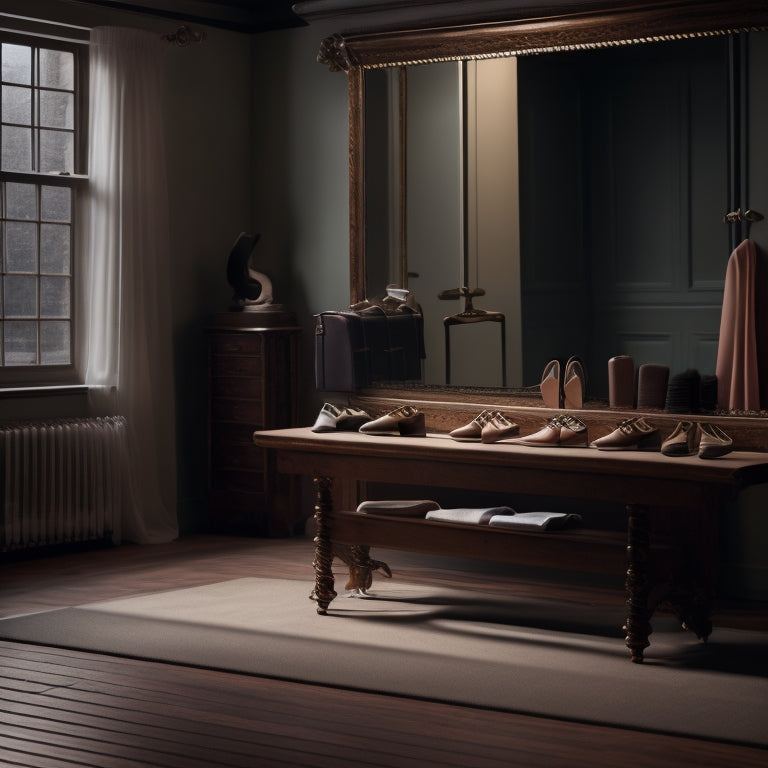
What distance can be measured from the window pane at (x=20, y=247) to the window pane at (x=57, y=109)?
1.79ft

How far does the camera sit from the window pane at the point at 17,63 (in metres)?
6.48

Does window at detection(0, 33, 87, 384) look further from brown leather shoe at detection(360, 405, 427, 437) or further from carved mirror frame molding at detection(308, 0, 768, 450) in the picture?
brown leather shoe at detection(360, 405, 427, 437)

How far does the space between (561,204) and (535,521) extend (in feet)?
5.31

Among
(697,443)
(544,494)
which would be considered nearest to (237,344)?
(544,494)

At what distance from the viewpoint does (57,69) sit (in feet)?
22.1

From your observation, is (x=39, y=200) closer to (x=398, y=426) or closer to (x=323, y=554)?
(x=398, y=426)

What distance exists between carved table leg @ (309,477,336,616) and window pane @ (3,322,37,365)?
2068 millimetres

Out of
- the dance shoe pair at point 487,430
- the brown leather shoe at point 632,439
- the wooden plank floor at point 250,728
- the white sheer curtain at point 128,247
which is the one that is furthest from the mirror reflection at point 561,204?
the wooden plank floor at point 250,728

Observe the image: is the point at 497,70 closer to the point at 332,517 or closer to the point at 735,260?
the point at 735,260

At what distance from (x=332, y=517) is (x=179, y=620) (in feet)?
2.35

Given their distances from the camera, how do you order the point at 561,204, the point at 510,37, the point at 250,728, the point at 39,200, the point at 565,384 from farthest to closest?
the point at 39,200, the point at 510,37, the point at 561,204, the point at 565,384, the point at 250,728

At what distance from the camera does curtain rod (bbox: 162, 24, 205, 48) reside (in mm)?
6965

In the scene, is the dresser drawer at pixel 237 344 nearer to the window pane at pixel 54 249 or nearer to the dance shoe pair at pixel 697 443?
the window pane at pixel 54 249

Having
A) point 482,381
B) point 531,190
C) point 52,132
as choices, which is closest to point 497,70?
point 531,190
